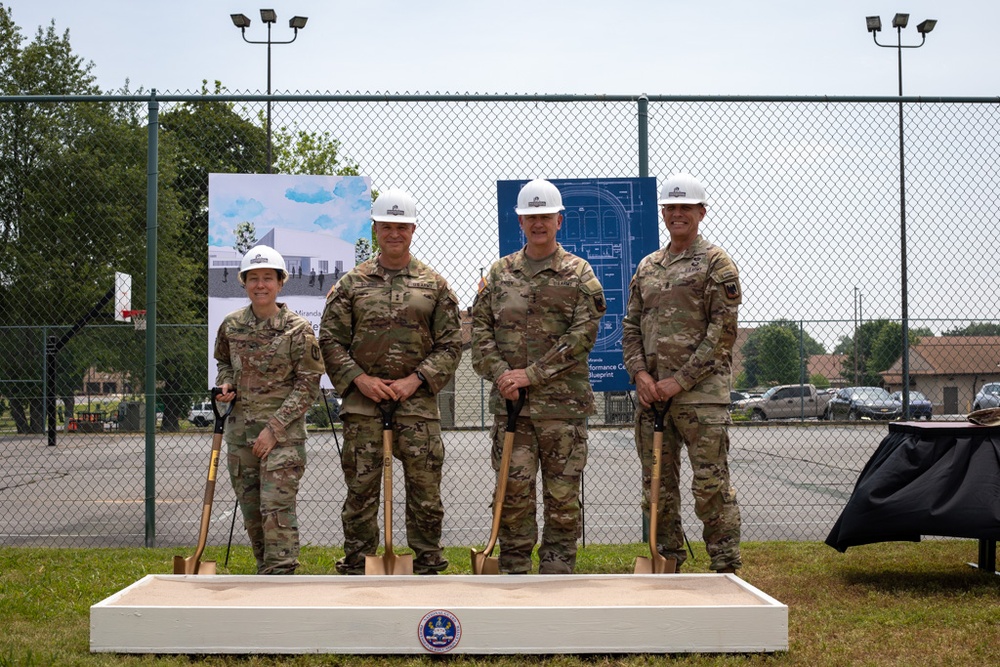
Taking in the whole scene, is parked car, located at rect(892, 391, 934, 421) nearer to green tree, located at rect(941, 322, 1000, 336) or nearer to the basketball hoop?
green tree, located at rect(941, 322, 1000, 336)

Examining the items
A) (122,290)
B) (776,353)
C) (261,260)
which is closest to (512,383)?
(261,260)

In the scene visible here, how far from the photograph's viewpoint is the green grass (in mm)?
4344

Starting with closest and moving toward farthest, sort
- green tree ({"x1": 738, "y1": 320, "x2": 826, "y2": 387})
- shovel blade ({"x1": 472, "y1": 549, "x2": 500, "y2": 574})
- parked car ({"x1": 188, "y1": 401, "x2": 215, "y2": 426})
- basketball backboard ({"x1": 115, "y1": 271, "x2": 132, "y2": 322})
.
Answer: shovel blade ({"x1": 472, "y1": 549, "x2": 500, "y2": 574})
basketball backboard ({"x1": 115, "y1": 271, "x2": 132, "y2": 322})
green tree ({"x1": 738, "y1": 320, "x2": 826, "y2": 387})
parked car ({"x1": 188, "y1": 401, "x2": 215, "y2": 426})

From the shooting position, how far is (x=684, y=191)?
6012 mm

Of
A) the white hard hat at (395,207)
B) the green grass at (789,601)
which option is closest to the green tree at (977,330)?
the green grass at (789,601)

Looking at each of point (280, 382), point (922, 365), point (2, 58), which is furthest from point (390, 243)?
point (2, 58)

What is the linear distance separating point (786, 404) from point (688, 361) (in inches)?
201

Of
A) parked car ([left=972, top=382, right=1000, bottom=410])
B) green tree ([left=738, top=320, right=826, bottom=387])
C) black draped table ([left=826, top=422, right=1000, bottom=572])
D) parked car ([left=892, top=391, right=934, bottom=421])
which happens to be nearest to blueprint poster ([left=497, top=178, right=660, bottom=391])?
green tree ([left=738, top=320, right=826, bottom=387])

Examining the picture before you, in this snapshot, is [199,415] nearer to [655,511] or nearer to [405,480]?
[405,480]

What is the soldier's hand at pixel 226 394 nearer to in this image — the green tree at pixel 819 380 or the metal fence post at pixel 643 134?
the metal fence post at pixel 643 134

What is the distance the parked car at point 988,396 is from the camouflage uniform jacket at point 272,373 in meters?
5.77

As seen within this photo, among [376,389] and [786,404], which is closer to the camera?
[376,389]

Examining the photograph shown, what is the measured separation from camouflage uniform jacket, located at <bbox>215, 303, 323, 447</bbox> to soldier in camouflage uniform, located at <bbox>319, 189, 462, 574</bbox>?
15 centimetres

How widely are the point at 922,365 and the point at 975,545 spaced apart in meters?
2.60
